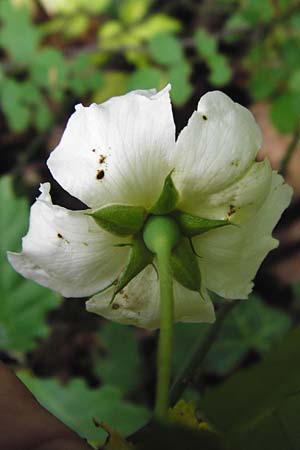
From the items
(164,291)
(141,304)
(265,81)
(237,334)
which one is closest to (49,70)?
(265,81)

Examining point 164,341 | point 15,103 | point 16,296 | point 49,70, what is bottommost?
point 16,296

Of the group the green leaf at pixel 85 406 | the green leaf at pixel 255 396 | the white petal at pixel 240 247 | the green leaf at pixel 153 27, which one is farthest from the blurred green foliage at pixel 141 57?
the green leaf at pixel 255 396

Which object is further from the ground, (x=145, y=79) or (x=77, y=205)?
(x=145, y=79)

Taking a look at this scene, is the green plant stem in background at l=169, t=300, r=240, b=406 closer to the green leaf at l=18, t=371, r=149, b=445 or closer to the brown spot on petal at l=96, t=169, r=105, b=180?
the brown spot on petal at l=96, t=169, r=105, b=180

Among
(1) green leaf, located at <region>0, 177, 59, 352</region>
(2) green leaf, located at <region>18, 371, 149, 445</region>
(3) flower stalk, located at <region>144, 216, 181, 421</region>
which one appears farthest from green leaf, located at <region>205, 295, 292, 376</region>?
(3) flower stalk, located at <region>144, 216, 181, 421</region>

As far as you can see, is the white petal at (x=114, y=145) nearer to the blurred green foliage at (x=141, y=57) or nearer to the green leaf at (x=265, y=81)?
the blurred green foliage at (x=141, y=57)

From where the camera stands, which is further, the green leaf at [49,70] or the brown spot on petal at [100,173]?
the green leaf at [49,70]

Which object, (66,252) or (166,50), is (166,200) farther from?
(166,50)
